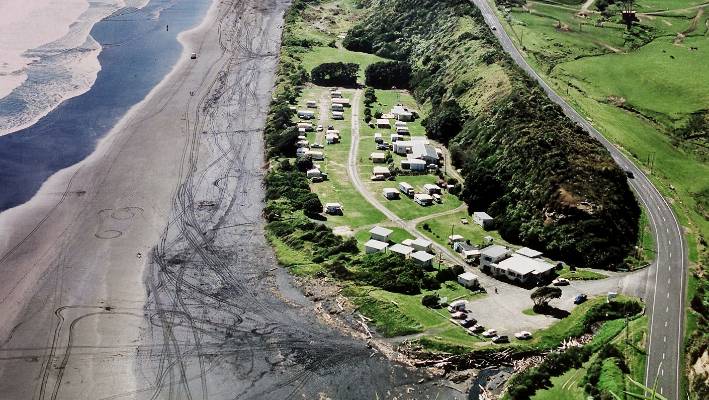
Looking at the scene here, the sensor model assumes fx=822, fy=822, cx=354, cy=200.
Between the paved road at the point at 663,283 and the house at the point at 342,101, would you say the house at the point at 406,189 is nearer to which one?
the paved road at the point at 663,283

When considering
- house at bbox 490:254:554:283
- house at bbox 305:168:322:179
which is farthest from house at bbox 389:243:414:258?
house at bbox 305:168:322:179

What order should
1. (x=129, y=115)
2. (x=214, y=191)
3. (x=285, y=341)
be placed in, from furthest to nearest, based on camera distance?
(x=129, y=115) < (x=214, y=191) < (x=285, y=341)

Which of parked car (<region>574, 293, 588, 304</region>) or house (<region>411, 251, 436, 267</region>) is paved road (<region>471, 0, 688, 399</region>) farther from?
house (<region>411, 251, 436, 267</region>)

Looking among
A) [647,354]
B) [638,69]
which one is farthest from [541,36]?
[647,354]

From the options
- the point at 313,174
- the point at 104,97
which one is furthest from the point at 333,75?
the point at 313,174

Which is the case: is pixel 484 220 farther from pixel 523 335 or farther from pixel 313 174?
pixel 313 174

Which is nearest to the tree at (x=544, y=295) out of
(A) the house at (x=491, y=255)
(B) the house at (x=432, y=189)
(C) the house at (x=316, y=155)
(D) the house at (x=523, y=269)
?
(D) the house at (x=523, y=269)

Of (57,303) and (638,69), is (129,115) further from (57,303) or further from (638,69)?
(638,69)
